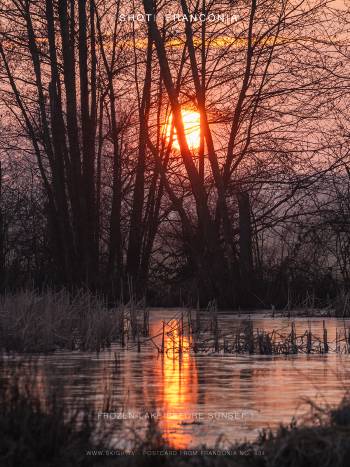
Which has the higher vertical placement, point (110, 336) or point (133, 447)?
point (110, 336)

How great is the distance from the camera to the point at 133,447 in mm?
6766

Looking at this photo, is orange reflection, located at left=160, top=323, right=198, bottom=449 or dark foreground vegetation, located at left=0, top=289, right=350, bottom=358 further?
dark foreground vegetation, located at left=0, top=289, right=350, bottom=358

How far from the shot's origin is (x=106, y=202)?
3064 cm

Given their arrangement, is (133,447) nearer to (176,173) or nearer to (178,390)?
(178,390)

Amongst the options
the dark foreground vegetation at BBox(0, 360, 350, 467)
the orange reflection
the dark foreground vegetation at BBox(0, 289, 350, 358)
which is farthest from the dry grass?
the dark foreground vegetation at BBox(0, 360, 350, 467)

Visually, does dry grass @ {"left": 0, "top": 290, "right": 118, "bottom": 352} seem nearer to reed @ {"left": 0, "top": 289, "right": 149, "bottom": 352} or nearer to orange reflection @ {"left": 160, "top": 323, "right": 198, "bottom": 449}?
reed @ {"left": 0, "top": 289, "right": 149, "bottom": 352}

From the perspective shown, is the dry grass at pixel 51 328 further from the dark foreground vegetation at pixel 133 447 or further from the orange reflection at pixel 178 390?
the dark foreground vegetation at pixel 133 447

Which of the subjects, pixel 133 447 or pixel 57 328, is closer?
pixel 133 447

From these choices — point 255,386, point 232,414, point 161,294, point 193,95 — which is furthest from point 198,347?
point 193,95

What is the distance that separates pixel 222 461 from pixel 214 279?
15871mm

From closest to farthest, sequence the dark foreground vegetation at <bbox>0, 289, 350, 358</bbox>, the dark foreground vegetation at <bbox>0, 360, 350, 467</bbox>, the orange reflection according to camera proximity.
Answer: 1. the dark foreground vegetation at <bbox>0, 360, 350, 467</bbox>
2. the orange reflection
3. the dark foreground vegetation at <bbox>0, 289, 350, 358</bbox>

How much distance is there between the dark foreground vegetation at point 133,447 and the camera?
652 cm

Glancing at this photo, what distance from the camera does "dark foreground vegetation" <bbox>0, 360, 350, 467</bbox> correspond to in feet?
21.4

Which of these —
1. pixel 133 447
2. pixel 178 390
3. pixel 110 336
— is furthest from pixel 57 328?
pixel 133 447
